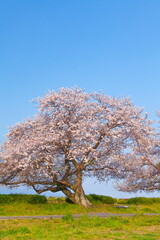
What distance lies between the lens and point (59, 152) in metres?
31.6

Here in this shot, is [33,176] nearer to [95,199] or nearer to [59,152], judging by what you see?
[59,152]

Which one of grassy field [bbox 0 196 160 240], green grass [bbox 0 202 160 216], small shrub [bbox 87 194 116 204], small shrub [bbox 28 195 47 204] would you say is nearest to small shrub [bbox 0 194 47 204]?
small shrub [bbox 28 195 47 204]

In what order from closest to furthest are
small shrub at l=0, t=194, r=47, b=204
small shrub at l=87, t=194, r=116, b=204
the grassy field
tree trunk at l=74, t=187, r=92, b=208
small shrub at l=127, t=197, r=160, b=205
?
the grassy field
tree trunk at l=74, t=187, r=92, b=208
small shrub at l=0, t=194, r=47, b=204
small shrub at l=87, t=194, r=116, b=204
small shrub at l=127, t=197, r=160, b=205

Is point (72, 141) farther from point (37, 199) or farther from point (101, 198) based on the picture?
point (101, 198)

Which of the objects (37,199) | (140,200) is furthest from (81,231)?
(140,200)

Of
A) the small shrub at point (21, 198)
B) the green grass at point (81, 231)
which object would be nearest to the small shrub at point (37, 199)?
the small shrub at point (21, 198)

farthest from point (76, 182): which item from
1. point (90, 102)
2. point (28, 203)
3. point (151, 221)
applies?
point (151, 221)

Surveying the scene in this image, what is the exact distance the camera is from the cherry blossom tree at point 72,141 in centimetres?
2973

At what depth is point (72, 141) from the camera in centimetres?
3044

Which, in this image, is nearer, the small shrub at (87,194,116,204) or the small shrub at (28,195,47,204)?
the small shrub at (28,195,47,204)

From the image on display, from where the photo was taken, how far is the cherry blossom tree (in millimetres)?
29734

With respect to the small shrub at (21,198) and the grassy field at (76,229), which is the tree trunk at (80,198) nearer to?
the grassy field at (76,229)

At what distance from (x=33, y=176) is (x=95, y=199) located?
11.8 meters

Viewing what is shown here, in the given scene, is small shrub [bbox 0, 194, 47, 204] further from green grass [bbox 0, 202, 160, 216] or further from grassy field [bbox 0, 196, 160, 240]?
grassy field [bbox 0, 196, 160, 240]
